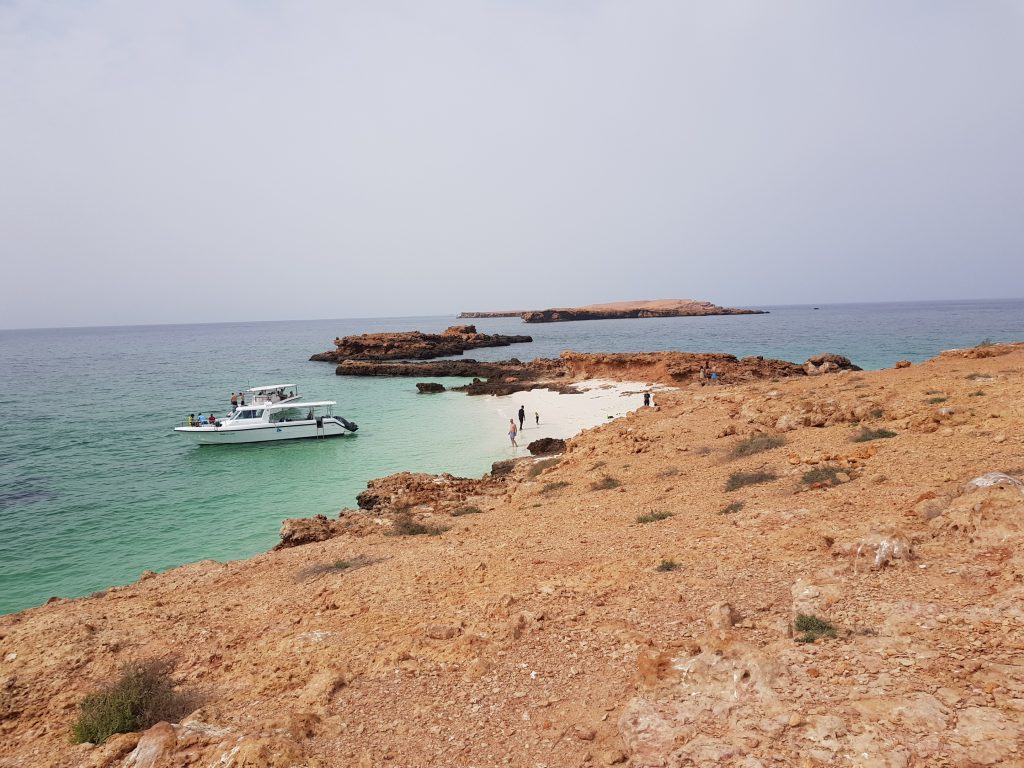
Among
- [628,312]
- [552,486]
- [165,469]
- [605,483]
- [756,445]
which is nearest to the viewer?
[756,445]

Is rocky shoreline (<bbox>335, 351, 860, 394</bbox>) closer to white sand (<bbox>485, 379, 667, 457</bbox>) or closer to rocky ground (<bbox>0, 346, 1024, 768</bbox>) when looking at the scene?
white sand (<bbox>485, 379, 667, 457</bbox>)

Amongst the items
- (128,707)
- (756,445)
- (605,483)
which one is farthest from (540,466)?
(128,707)

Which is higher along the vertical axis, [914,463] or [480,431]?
[914,463]

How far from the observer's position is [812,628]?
507cm

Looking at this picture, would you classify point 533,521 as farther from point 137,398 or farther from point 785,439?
point 137,398

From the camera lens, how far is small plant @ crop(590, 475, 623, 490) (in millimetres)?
13367

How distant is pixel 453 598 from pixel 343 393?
1554 inches

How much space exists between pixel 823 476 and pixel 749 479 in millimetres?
1398

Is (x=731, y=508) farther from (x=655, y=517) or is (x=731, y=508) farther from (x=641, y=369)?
(x=641, y=369)

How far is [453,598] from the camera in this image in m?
7.53

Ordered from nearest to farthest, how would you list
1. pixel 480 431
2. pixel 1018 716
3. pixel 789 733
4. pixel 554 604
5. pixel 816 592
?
1. pixel 1018 716
2. pixel 789 733
3. pixel 816 592
4. pixel 554 604
5. pixel 480 431

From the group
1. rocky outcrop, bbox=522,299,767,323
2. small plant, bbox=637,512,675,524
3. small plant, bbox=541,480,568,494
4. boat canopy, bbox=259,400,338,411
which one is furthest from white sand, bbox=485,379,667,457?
rocky outcrop, bbox=522,299,767,323

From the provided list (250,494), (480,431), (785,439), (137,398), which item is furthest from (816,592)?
(137,398)

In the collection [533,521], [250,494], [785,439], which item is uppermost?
[785,439]
